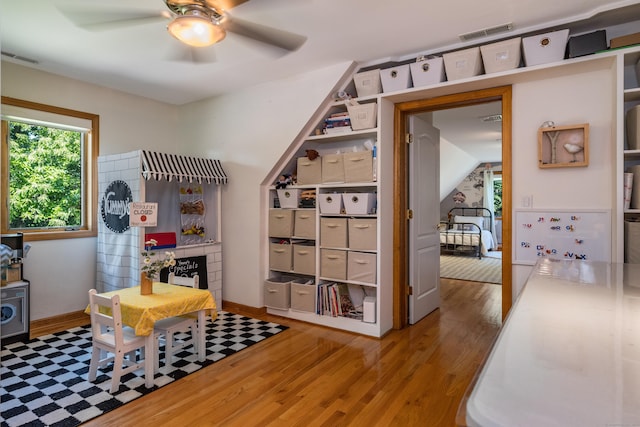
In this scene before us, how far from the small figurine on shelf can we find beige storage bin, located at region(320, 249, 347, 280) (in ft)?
2.77

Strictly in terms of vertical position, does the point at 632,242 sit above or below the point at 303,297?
above

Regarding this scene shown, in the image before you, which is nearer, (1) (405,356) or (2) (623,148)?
(2) (623,148)

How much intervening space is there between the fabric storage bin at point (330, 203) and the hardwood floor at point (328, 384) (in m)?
1.16

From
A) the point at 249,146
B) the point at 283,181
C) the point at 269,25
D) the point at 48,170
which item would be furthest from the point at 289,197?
the point at 48,170

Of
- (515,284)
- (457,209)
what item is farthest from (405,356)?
(457,209)

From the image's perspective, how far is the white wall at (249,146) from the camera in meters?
3.63

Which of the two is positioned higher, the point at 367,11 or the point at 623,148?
the point at 367,11

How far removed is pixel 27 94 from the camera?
3.41 m

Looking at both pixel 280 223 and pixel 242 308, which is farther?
pixel 242 308

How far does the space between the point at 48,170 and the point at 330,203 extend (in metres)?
2.88

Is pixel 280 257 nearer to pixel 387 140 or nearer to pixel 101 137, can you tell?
pixel 387 140

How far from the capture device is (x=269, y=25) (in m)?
2.58

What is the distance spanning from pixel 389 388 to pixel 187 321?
4.96 ft

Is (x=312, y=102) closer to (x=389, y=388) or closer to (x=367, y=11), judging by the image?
(x=367, y=11)
